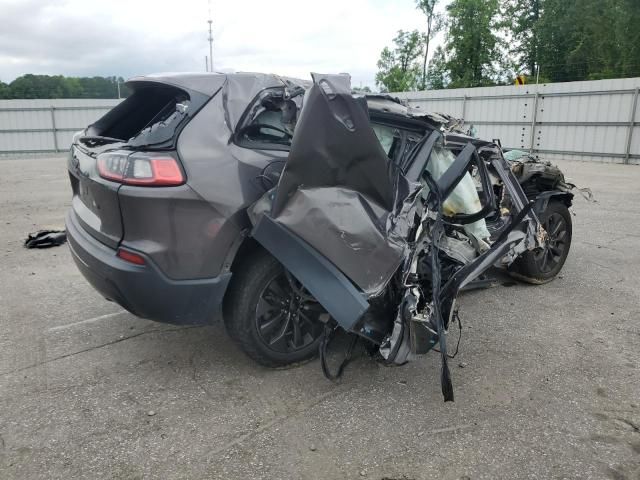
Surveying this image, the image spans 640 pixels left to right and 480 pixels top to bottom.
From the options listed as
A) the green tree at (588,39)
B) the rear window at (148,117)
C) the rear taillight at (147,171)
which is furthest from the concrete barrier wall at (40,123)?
the green tree at (588,39)

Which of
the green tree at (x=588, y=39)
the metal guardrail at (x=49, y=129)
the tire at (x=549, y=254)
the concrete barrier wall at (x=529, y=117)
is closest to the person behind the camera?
the tire at (x=549, y=254)

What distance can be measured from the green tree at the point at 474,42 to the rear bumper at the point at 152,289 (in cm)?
4577

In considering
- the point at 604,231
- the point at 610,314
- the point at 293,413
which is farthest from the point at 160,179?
the point at 604,231

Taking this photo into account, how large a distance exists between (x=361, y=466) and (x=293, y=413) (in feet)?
1.82

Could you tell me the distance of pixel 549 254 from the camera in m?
4.98

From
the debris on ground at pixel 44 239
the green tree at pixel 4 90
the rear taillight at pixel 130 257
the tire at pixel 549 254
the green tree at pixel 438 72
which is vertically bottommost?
the debris on ground at pixel 44 239

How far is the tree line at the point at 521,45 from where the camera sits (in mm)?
32719

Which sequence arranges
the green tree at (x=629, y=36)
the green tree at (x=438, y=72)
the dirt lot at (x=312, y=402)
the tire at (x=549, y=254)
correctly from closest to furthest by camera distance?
the dirt lot at (x=312, y=402) < the tire at (x=549, y=254) < the green tree at (x=629, y=36) < the green tree at (x=438, y=72)

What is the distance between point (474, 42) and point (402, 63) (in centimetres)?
1045

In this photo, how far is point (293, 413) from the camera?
2807 mm

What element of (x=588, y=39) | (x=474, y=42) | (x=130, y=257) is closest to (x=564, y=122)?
(x=130, y=257)

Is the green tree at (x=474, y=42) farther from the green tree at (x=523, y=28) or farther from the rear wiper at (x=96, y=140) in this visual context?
the rear wiper at (x=96, y=140)

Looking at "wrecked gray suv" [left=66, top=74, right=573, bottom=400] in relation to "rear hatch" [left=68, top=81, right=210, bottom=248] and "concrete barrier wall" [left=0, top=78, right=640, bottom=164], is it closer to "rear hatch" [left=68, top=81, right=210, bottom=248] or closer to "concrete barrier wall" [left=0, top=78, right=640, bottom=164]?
"rear hatch" [left=68, top=81, right=210, bottom=248]

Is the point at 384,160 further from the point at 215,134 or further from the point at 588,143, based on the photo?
the point at 588,143
